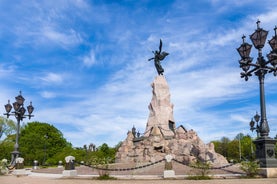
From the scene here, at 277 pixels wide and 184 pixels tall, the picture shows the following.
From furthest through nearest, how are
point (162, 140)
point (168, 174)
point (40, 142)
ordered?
point (40, 142) < point (162, 140) < point (168, 174)

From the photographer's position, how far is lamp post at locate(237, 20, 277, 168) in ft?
47.0

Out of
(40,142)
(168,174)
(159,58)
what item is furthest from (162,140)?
(40,142)

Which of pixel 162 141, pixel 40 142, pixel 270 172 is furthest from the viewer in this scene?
pixel 40 142

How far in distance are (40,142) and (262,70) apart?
1783 inches

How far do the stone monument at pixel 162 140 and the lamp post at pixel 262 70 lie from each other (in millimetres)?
13281

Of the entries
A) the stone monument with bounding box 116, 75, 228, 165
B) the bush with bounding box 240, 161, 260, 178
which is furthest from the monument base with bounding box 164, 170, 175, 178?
the stone monument with bounding box 116, 75, 228, 165

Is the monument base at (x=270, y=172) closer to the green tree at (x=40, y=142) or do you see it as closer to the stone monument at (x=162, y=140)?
the stone monument at (x=162, y=140)

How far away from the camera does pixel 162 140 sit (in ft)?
105

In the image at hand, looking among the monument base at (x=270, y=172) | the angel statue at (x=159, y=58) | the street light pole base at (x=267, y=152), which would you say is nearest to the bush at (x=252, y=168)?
the street light pole base at (x=267, y=152)

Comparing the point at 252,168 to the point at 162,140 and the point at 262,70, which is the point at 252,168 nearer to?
the point at 262,70

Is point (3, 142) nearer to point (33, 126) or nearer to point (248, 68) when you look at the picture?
point (33, 126)

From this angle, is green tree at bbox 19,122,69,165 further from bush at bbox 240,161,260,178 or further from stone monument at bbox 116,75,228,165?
bush at bbox 240,161,260,178

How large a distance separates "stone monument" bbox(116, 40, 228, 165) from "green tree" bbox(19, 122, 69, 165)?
823 inches

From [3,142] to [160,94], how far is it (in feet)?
98.4
